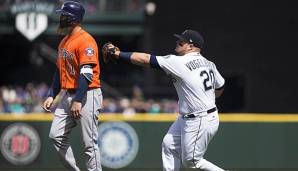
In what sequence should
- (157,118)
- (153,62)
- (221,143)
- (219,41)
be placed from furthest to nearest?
(219,41) < (157,118) < (221,143) < (153,62)

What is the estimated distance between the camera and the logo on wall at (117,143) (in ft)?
32.8

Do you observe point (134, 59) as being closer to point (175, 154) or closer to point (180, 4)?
point (175, 154)

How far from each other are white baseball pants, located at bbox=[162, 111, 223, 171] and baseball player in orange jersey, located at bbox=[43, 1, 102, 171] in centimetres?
66

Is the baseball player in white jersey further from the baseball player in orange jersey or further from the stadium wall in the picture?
the stadium wall

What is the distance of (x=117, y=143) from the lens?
33.2 ft

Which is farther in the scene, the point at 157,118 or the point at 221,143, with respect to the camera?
the point at 157,118

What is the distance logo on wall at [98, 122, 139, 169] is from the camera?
10.0 meters

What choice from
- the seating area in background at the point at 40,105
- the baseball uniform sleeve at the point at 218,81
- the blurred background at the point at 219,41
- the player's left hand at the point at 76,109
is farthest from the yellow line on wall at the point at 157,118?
the blurred background at the point at 219,41

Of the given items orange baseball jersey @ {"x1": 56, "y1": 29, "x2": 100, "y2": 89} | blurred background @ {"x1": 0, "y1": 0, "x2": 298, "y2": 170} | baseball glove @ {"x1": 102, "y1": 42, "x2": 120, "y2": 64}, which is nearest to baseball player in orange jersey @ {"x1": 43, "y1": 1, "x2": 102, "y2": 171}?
orange baseball jersey @ {"x1": 56, "y1": 29, "x2": 100, "y2": 89}

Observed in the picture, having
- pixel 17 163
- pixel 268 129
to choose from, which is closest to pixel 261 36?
pixel 268 129

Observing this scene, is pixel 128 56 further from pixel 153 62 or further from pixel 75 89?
pixel 75 89

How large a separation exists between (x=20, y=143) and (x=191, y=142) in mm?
3955

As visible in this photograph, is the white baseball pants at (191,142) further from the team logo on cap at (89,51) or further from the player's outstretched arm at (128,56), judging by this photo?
the team logo on cap at (89,51)

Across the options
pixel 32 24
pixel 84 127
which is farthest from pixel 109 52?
pixel 32 24
